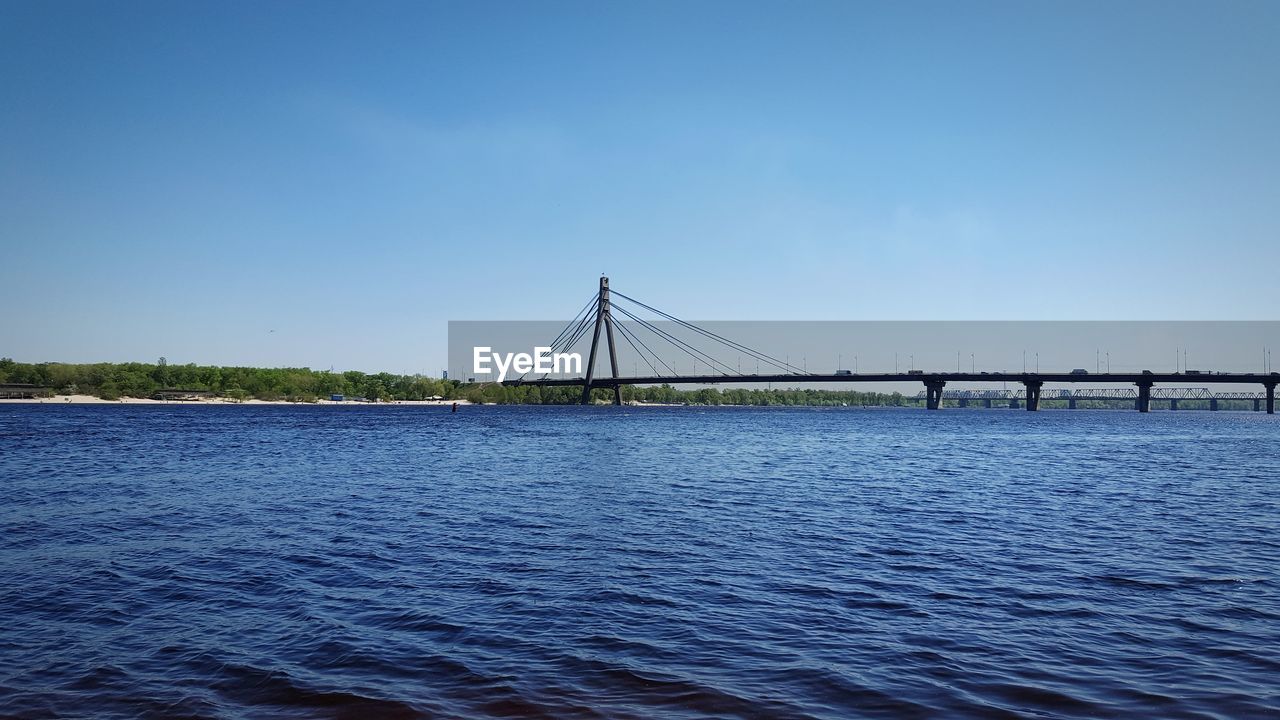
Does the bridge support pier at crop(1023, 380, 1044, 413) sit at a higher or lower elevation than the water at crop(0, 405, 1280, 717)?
higher

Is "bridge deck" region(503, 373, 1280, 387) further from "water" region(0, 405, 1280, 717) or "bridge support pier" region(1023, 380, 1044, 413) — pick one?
"water" region(0, 405, 1280, 717)

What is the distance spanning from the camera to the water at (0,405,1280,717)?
24.5 feet

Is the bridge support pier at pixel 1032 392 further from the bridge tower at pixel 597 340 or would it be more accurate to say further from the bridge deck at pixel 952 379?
the bridge tower at pixel 597 340

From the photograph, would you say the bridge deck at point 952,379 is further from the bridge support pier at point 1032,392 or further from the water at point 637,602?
the water at point 637,602

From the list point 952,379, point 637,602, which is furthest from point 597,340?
point 637,602

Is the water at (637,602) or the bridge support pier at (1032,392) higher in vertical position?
the bridge support pier at (1032,392)

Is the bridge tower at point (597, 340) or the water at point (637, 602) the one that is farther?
the bridge tower at point (597, 340)

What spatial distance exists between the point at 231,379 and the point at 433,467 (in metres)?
180

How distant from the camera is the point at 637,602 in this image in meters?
10.8

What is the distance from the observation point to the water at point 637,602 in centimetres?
747

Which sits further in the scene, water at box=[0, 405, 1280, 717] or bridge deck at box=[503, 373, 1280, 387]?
bridge deck at box=[503, 373, 1280, 387]

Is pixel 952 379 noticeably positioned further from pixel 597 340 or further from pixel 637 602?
pixel 637 602

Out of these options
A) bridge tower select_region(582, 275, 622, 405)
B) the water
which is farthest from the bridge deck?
the water

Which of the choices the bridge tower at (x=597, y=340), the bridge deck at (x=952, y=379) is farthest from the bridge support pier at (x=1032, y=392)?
the bridge tower at (x=597, y=340)
